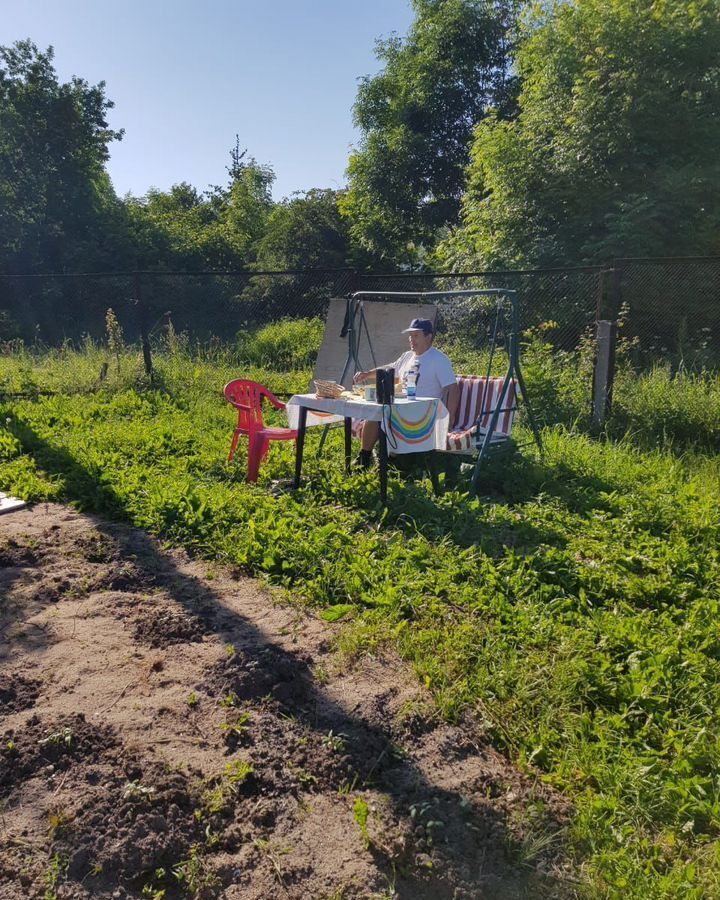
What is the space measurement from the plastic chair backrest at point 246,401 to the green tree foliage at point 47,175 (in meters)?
16.1

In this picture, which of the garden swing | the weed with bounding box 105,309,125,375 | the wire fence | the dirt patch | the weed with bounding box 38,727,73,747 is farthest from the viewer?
the weed with bounding box 105,309,125,375

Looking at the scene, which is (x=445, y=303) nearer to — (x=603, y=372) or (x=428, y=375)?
(x=603, y=372)

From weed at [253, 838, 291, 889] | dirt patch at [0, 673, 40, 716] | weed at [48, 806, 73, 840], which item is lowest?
weed at [253, 838, 291, 889]

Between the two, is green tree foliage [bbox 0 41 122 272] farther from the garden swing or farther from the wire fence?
the garden swing

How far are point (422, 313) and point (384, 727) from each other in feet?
18.5

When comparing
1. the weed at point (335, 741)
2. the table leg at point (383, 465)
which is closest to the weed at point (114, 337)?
the table leg at point (383, 465)

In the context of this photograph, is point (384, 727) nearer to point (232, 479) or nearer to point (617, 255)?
point (232, 479)

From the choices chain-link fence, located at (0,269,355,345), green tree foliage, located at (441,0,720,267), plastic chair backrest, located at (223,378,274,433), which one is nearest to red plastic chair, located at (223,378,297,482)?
plastic chair backrest, located at (223,378,274,433)

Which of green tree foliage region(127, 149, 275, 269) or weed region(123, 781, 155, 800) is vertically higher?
green tree foliage region(127, 149, 275, 269)

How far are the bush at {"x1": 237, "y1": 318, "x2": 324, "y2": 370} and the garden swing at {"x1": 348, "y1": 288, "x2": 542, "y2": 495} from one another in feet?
18.5

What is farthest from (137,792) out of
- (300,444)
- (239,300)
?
(239,300)

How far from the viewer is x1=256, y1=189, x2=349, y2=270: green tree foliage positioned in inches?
790

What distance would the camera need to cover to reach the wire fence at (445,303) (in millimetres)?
9758

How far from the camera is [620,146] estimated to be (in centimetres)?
1212
